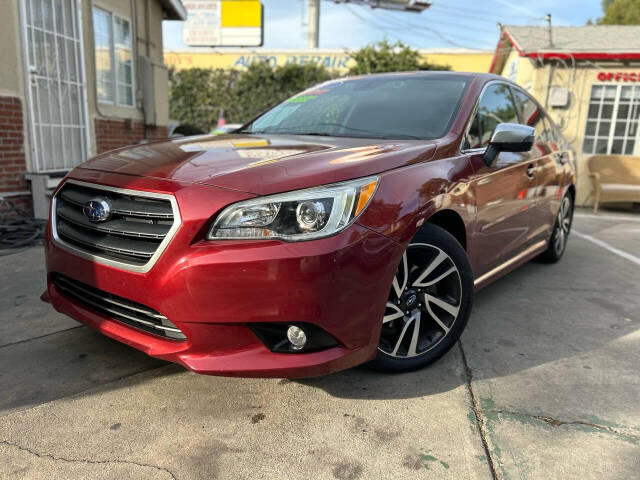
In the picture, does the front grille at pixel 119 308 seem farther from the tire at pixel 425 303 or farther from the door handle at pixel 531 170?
the door handle at pixel 531 170

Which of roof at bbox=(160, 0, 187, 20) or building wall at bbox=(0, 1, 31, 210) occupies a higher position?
roof at bbox=(160, 0, 187, 20)

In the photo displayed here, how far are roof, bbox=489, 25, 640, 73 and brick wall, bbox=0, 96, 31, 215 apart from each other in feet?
27.8

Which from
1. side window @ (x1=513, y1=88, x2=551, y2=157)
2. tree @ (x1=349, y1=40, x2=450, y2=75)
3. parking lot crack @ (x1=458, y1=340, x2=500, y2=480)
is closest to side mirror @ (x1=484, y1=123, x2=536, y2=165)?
side window @ (x1=513, y1=88, x2=551, y2=157)

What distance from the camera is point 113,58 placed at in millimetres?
7508

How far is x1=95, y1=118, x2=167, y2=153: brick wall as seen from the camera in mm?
7125

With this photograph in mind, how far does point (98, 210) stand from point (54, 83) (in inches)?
188

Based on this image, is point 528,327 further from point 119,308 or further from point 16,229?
point 16,229

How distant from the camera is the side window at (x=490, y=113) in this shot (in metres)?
3.10

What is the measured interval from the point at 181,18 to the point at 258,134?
24.5 ft

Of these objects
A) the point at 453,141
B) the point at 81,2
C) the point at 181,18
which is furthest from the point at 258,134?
the point at 181,18

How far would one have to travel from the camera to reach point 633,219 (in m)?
8.59

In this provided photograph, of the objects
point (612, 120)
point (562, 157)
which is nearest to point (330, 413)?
point (562, 157)

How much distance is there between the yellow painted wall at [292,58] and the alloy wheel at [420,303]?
71.3 ft

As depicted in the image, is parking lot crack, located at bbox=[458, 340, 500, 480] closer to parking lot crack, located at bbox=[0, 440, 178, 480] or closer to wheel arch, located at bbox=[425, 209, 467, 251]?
wheel arch, located at bbox=[425, 209, 467, 251]
